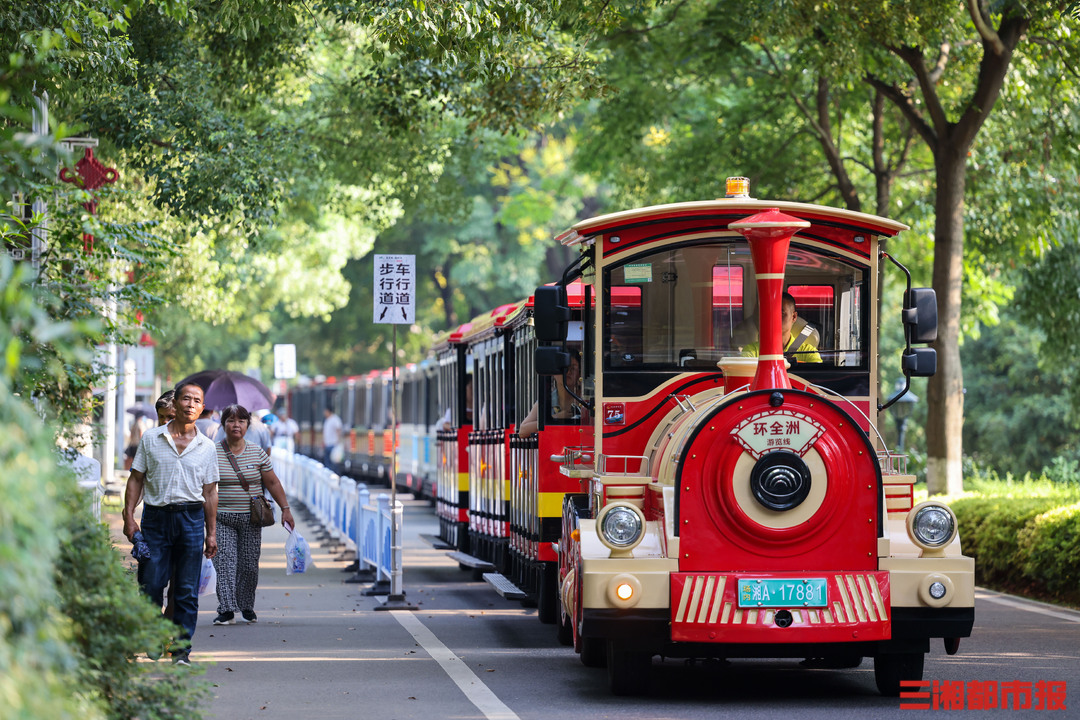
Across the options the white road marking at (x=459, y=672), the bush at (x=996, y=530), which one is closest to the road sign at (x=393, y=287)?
the white road marking at (x=459, y=672)

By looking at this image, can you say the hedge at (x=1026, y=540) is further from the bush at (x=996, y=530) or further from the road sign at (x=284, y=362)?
the road sign at (x=284, y=362)

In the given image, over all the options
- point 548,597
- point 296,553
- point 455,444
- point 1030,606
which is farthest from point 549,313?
point 455,444

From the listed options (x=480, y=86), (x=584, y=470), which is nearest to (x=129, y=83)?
(x=480, y=86)

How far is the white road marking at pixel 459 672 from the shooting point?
339 inches

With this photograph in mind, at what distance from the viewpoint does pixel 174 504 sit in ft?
33.3

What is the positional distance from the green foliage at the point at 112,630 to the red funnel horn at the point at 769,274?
3.86 meters

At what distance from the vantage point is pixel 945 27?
57.9 ft

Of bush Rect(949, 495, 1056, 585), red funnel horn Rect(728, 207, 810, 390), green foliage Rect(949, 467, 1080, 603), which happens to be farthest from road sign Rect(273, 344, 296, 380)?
red funnel horn Rect(728, 207, 810, 390)

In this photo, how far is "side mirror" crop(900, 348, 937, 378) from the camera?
9695mm

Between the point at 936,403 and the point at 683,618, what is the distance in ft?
36.1

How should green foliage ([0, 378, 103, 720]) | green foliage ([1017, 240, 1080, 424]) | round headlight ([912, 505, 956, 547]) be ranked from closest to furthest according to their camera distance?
green foliage ([0, 378, 103, 720]) < round headlight ([912, 505, 956, 547]) < green foliage ([1017, 240, 1080, 424])

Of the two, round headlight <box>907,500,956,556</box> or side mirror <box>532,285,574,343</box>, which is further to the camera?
side mirror <box>532,285,574,343</box>

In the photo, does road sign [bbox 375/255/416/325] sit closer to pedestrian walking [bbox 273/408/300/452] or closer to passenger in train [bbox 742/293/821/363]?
passenger in train [bbox 742/293/821/363]

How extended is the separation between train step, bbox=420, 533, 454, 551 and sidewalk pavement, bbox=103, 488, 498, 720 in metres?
2.38
